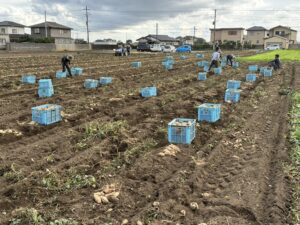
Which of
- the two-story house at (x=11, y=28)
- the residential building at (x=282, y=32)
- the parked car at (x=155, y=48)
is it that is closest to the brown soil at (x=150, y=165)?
the parked car at (x=155, y=48)

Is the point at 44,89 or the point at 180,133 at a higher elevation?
the point at 44,89

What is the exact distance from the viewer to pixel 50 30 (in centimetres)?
6700

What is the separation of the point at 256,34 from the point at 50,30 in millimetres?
53948

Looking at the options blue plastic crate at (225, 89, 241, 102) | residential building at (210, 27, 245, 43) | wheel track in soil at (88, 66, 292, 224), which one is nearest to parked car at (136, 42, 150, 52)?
blue plastic crate at (225, 89, 241, 102)

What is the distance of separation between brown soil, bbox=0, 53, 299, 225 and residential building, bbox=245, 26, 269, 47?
8554 cm

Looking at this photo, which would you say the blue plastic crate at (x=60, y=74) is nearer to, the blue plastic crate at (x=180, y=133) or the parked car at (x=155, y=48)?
the blue plastic crate at (x=180, y=133)

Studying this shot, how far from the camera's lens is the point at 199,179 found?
4.86 m

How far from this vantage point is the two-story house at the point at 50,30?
67.1 m

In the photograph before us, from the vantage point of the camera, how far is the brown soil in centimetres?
401

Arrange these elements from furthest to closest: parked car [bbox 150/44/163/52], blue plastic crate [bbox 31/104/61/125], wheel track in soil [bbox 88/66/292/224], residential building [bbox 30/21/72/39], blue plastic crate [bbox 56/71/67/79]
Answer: residential building [bbox 30/21/72/39]
parked car [bbox 150/44/163/52]
blue plastic crate [bbox 56/71/67/79]
blue plastic crate [bbox 31/104/61/125]
wheel track in soil [bbox 88/66/292/224]

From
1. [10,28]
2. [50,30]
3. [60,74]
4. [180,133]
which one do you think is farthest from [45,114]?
[10,28]

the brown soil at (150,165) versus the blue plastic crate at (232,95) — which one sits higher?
the blue plastic crate at (232,95)

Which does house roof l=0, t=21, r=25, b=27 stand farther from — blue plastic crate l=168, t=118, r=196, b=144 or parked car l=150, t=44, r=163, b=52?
blue plastic crate l=168, t=118, r=196, b=144

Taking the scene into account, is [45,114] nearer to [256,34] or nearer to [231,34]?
[231,34]
